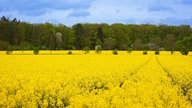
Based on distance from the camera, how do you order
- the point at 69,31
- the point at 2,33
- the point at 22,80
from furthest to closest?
the point at 69,31 → the point at 2,33 → the point at 22,80

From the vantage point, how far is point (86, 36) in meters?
87.0

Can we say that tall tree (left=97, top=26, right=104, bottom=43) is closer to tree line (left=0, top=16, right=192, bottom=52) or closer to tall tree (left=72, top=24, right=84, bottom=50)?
tree line (left=0, top=16, right=192, bottom=52)

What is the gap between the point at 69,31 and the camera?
8519 cm

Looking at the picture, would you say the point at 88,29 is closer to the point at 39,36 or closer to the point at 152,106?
the point at 39,36

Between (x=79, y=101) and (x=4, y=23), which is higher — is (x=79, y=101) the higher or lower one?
the lower one

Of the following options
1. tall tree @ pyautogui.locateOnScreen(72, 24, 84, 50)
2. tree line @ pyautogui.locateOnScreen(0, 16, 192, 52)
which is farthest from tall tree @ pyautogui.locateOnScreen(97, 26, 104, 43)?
tall tree @ pyautogui.locateOnScreen(72, 24, 84, 50)

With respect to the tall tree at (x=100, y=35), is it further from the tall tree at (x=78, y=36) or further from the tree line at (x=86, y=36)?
the tall tree at (x=78, y=36)

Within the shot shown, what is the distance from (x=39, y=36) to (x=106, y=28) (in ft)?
61.9

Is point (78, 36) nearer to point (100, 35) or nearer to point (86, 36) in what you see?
point (86, 36)

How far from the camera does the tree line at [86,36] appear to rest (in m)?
79.9

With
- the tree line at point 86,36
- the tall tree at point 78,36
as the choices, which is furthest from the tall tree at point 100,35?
the tall tree at point 78,36

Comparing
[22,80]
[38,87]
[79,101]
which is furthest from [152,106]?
[22,80]

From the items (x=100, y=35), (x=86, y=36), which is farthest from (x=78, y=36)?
(x=100, y=35)

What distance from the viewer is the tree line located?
3147 inches
